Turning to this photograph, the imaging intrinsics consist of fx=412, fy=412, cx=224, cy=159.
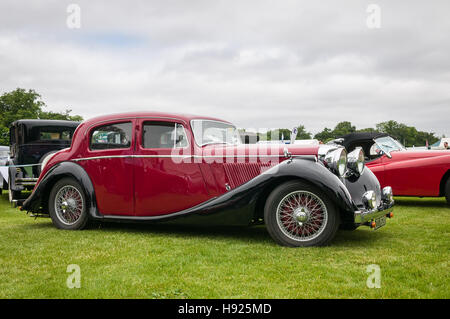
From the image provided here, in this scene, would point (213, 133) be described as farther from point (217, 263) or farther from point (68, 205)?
point (68, 205)

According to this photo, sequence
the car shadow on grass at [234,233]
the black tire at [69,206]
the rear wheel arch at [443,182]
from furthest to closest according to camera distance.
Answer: the rear wheel arch at [443,182] → the black tire at [69,206] → the car shadow on grass at [234,233]

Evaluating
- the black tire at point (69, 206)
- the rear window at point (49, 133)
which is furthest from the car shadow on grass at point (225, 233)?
the rear window at point (49, 133)

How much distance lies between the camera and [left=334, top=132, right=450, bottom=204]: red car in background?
9.37 meters

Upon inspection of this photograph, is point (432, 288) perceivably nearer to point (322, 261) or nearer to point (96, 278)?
point (322, 261)

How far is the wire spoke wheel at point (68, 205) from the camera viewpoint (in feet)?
21.7

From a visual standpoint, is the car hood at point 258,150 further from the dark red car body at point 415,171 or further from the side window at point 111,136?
the dark red car body at point 415,171

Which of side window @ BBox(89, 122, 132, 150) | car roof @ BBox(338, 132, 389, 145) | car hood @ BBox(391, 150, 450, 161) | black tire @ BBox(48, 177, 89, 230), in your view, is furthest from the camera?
car roof @ BBox(338, 132, 389, 145)

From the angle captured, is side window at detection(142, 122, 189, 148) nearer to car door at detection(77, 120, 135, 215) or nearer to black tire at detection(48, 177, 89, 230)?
car door at detection(77, 120, 135, 215)

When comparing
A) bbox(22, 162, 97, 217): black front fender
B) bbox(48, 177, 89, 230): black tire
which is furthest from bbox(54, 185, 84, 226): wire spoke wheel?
bbox(22, 162, 97, 217): black front fender

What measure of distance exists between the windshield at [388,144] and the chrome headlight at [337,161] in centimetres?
527

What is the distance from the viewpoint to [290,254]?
4.62 meters

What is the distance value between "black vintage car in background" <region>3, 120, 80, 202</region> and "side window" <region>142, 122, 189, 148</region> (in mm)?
6669

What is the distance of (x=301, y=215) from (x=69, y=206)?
3.84 meters

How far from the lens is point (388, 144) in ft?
33.8
